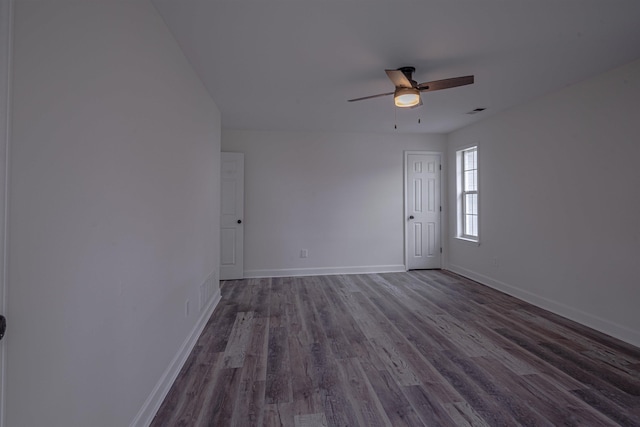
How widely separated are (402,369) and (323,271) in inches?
116

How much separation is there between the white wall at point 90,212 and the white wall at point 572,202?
392cm

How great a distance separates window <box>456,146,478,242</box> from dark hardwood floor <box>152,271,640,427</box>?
1.63 m

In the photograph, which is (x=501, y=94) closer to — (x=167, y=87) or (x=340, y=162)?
(x=340, y=162)

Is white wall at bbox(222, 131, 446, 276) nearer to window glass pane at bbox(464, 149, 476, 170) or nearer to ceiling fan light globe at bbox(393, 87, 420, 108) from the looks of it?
window glass pane at bbox(464, 149, 476, 170)

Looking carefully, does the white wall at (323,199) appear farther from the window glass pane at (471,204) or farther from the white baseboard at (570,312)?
the white baseboard at (570,312)

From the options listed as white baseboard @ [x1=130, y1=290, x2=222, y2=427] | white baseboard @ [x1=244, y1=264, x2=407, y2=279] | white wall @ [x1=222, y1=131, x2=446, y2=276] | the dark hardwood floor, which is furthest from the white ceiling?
white baseboard @ [x1=244, y1=264, x2=407, y2=279]

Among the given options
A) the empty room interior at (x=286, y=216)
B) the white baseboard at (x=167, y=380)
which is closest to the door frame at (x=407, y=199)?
the empty room interior at (x=286, y=216)

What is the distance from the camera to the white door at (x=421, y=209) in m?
5.31

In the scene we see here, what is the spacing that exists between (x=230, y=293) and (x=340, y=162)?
9.21 ft

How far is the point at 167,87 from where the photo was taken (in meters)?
1.98

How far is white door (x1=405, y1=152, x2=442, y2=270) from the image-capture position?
531 centimetres

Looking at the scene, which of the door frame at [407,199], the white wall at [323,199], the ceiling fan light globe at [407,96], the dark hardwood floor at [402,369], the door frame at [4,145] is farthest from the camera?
the door frame at [407,199]

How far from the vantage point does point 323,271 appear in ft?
16.7

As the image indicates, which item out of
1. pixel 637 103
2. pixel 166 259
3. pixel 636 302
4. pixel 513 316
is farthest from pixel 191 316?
pixel 637 103
